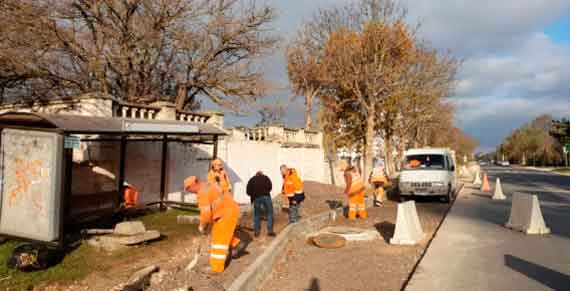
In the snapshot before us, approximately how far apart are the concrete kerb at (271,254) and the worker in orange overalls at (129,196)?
12.0 ft

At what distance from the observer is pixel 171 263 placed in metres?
6.73

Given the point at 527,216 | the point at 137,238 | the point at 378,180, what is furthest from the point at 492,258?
the point at 378,180

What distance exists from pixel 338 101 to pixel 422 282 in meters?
23.8

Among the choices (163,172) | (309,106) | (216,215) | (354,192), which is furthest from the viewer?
(309,106)

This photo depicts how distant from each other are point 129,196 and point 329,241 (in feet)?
15.4

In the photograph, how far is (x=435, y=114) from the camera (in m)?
34.4

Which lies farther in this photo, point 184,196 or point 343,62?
point 343,62

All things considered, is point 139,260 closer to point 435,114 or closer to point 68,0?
point 68,0

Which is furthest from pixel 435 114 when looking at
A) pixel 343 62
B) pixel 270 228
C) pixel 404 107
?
pixel 270 228

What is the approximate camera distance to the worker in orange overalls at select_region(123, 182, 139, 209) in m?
9.82

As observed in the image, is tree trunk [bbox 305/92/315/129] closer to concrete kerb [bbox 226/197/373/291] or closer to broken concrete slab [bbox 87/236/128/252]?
concrete kerb [bbox 226/197/373/291]

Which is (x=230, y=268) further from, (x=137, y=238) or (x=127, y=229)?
(x=127, y=229)

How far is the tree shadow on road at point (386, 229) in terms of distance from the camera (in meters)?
9.51

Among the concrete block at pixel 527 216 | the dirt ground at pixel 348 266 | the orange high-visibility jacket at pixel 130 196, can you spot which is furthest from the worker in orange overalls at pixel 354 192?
the orange high-visibility jacket at pixel 130 196
